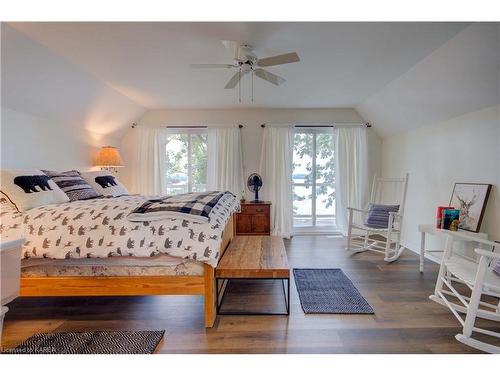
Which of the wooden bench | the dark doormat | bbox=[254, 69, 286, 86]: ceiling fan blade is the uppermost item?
bbox=[254, 69, 286, 86]: ceiling fan blade

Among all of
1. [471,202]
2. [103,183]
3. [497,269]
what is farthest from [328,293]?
[103,183]

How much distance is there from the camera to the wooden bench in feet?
6.40

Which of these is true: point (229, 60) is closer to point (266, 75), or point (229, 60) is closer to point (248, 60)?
point (248, 60)

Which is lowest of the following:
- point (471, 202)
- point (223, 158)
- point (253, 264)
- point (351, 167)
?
point (253, 264)

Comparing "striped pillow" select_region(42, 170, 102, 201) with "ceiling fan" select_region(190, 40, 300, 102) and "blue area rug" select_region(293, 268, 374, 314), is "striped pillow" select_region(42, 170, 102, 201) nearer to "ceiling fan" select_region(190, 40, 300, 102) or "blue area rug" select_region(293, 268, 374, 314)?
"ceiling fan" select_region(190, 40, 300, 102)

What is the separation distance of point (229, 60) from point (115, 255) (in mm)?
2094

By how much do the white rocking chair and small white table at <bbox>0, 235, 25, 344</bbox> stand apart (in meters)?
3.42

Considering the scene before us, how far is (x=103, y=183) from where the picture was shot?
3137 millimetres

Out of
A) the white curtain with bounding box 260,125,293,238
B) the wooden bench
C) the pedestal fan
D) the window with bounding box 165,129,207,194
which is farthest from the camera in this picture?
the window with bounding box 165,129,207,194

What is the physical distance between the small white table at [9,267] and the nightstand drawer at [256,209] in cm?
306

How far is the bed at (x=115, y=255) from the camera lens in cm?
183

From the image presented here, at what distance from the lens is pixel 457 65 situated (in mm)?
2340

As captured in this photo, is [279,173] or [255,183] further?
[279,173]

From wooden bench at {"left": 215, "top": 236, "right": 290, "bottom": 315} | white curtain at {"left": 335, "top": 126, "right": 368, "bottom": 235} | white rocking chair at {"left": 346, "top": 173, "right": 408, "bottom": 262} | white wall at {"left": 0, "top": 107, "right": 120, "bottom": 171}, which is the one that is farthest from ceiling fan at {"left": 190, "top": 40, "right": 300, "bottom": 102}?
white curtain at {"left": 335, "top": 126, "right": 368, "bottom": 235}
